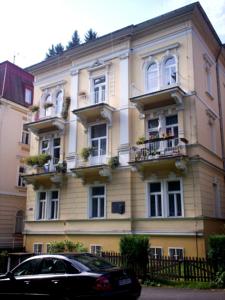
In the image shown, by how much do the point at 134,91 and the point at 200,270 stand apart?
11.2m

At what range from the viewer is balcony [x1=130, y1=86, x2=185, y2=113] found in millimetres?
17688

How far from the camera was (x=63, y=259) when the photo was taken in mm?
8453

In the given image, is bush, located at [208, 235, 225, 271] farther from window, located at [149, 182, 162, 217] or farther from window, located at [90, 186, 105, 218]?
window, located at [90, 186, 105, 218]

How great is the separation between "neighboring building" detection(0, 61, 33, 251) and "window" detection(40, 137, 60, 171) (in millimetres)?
4863

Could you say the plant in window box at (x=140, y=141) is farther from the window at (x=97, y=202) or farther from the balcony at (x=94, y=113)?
the window at (x=97, y=202)

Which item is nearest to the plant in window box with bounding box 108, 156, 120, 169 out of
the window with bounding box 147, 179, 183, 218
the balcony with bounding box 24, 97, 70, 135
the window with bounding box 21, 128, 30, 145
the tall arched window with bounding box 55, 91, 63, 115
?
the window with bounding box 147, 179, 183, 218

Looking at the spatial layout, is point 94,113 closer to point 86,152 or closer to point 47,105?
point 86,152

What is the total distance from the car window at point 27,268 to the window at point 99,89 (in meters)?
14.0

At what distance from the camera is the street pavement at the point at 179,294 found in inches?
415

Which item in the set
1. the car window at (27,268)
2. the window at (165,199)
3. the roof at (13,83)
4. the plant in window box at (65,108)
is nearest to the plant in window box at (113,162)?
the window at (165,199)

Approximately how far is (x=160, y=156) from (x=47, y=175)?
7.98 metres

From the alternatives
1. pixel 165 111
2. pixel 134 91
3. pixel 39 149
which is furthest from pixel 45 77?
pixel 165 111

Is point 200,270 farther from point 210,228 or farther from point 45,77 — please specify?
point 45,77

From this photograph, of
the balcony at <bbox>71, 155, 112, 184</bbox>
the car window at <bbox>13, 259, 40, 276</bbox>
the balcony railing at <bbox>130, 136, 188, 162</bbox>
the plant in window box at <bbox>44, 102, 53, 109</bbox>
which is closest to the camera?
the car window at <bbox>13, 259, 40, 276</bbox>
